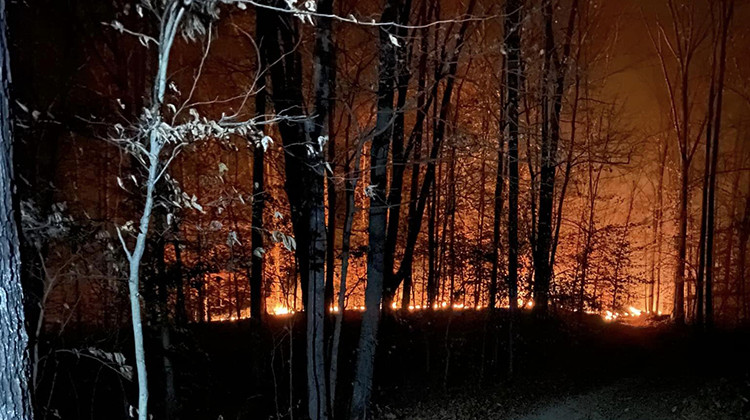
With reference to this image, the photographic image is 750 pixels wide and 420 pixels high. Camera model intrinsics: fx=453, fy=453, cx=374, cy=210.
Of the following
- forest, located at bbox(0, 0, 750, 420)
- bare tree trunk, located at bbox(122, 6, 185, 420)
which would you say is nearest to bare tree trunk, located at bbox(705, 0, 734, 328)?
forest, located at bbox(0, 0, 750, 420)

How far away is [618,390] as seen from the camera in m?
9.11

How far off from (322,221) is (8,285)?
16.8ft

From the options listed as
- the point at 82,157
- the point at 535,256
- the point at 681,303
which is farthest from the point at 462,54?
the point at 681,303

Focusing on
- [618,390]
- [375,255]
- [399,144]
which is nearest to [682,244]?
[618,390]

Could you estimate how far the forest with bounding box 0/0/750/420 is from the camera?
209 inches

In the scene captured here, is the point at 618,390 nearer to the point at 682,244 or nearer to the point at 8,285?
the point at 8,285

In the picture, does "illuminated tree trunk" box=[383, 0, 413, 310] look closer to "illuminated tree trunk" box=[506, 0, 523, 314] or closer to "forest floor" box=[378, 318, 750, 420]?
"illuminated tree trunk" box=[506, 0, 523, 314]

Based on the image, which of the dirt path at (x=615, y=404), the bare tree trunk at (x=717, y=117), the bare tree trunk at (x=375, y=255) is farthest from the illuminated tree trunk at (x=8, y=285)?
the bare tree trunk at (x=717, y=117)

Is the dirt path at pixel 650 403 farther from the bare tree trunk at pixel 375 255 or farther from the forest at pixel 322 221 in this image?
the bare tree trunk at pixel 375 255

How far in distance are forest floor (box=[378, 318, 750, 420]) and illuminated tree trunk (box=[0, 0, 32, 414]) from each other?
305 inches

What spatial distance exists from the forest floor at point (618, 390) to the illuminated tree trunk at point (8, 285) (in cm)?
776

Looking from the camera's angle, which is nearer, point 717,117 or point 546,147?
point 546,147

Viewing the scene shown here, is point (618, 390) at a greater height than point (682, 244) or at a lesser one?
lesser

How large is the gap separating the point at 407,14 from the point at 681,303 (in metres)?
16.0
